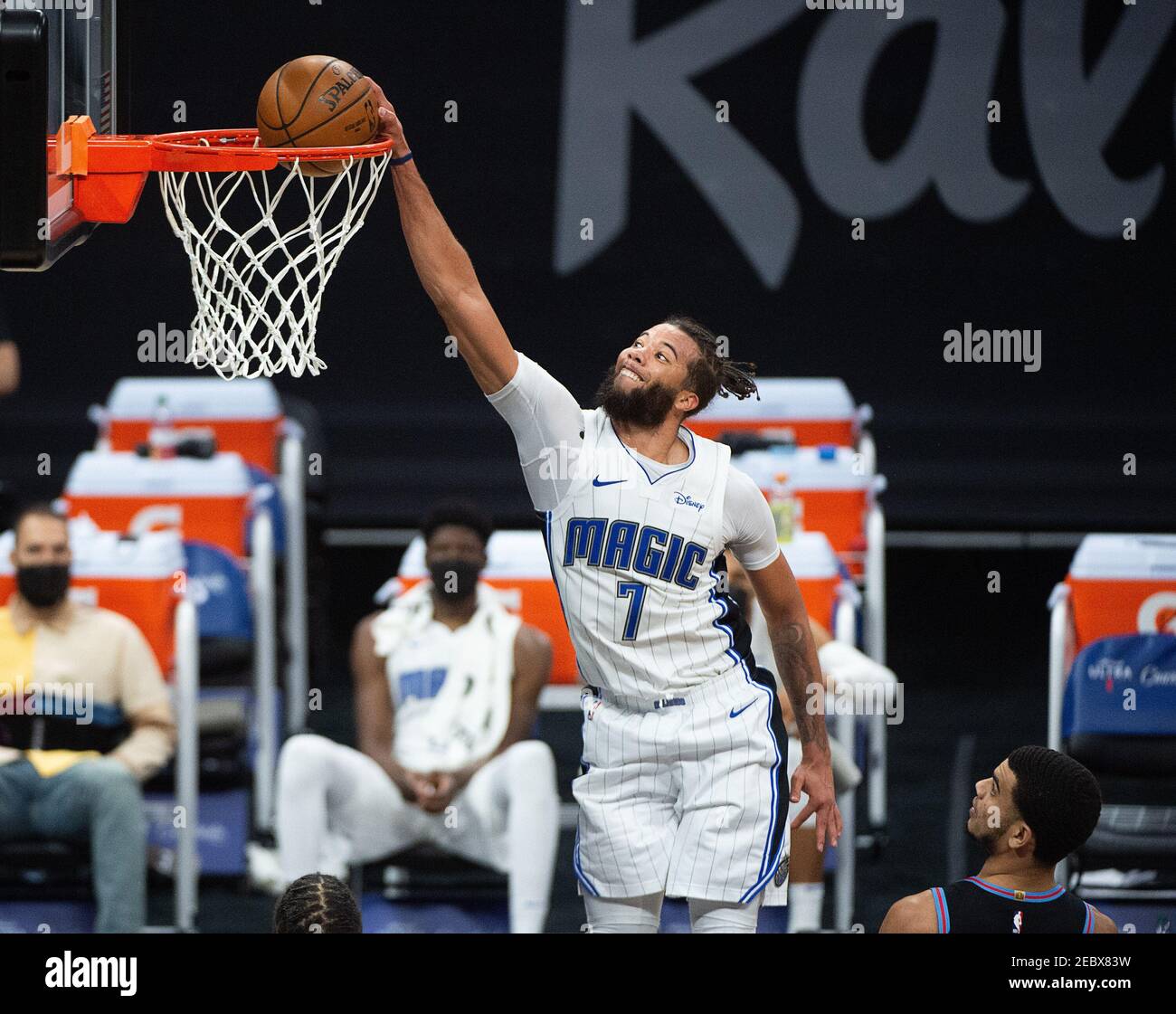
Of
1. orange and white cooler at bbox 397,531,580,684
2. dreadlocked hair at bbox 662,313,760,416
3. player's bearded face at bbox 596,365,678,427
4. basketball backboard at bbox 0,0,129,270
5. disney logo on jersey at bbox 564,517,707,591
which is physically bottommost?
orange and white cooler at bbox 397,531,580,684

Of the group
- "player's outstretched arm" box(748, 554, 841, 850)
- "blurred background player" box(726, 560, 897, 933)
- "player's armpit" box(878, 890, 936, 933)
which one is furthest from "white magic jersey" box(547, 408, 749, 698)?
"blurred background player" box(726, 560, 897, 933)

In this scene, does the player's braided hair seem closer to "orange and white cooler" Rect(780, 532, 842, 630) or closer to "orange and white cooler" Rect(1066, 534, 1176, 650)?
"orange and white cooler" Rect(1066, 534, 1176, 650)

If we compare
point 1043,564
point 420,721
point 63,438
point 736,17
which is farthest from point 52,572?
point 1043,564

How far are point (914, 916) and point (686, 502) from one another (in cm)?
89

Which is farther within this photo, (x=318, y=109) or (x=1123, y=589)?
(x=1123, y=589)

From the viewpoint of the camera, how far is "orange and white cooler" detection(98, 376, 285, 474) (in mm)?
7117

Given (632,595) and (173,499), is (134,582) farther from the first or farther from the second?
(632,595)

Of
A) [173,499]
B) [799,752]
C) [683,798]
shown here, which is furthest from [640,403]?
[173,499]

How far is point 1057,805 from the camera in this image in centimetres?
353

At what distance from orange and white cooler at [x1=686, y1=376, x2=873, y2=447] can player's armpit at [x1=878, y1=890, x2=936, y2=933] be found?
3606mm

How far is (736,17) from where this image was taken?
28.3ft

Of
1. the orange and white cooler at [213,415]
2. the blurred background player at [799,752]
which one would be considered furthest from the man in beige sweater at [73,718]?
the blurred background player at [799,752]
